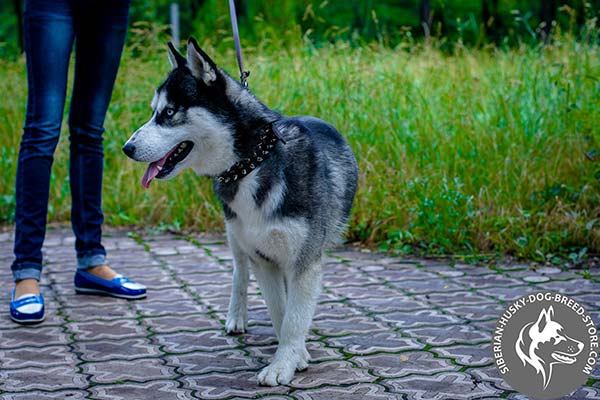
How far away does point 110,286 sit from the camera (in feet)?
13.3

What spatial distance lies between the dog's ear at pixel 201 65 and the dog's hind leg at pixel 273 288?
0.77 m

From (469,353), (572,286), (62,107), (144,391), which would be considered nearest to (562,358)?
(469,353)

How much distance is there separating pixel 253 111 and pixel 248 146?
147 millimetres

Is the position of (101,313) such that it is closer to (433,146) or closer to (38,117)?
(38,117)

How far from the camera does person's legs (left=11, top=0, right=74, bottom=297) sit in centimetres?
358

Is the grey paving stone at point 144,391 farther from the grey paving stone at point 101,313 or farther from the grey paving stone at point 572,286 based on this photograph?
the grey paving stone at point 572,286

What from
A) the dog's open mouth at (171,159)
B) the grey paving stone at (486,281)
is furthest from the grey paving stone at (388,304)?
the dog's open mouth at (171,159)

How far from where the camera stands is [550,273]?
444 cm

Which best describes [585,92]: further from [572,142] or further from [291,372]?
[291,372]

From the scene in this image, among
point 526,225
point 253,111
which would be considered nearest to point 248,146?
point 253,111

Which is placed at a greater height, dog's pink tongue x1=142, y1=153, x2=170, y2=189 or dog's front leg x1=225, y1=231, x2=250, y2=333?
dog's pink tongue x1=142, y1=153, x2=170, y2=189

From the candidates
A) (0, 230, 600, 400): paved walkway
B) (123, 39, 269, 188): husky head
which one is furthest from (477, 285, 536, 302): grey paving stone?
(123, 39, 269, 188): husky head

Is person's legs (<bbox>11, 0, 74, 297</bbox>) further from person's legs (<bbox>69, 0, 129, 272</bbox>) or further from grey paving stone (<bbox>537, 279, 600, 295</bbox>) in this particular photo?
grey paving stone (<bbox>537, 279, 600, 295</bbox>)

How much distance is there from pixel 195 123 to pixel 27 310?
4.78 feet
